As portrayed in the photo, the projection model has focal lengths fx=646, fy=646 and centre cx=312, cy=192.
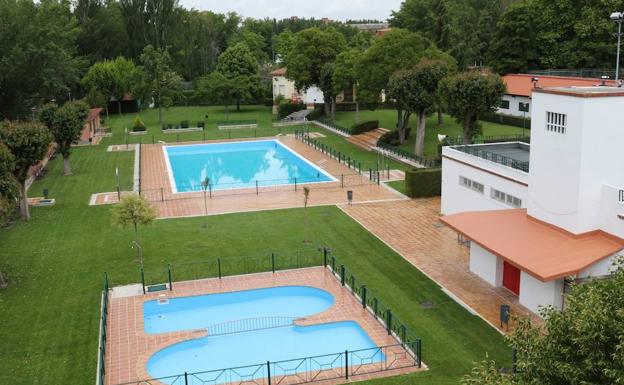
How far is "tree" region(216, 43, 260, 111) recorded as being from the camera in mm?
73375

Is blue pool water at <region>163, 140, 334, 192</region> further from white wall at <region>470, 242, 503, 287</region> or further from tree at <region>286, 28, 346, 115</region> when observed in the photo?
white wall at <region>470, 242, 503, 287</region>

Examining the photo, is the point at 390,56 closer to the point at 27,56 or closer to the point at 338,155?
the point at 338,155

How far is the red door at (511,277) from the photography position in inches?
883

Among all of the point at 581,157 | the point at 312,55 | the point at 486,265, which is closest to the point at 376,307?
the point at 486,265

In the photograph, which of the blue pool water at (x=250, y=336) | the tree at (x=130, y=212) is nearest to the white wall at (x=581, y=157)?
the blue pool water at (x=250, y=336)

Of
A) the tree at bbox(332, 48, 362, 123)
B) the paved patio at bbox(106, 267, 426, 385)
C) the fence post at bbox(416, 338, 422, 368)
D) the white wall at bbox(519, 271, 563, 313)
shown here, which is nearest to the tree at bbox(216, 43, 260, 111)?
the tree at bbox(332, 48, 362, 123)

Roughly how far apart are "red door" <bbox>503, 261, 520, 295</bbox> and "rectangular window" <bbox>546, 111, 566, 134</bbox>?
16.1ft

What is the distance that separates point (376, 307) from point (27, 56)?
122 ft

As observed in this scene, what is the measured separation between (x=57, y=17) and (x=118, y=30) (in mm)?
33898

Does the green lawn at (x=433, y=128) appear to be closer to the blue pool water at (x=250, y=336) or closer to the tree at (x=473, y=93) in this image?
the tree at (x=473, y=93)

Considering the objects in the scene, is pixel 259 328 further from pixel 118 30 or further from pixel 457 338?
pixel 118 30

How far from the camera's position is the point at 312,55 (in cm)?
6469

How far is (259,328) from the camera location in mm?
21516

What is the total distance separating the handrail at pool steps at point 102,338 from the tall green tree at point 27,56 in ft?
96.2
